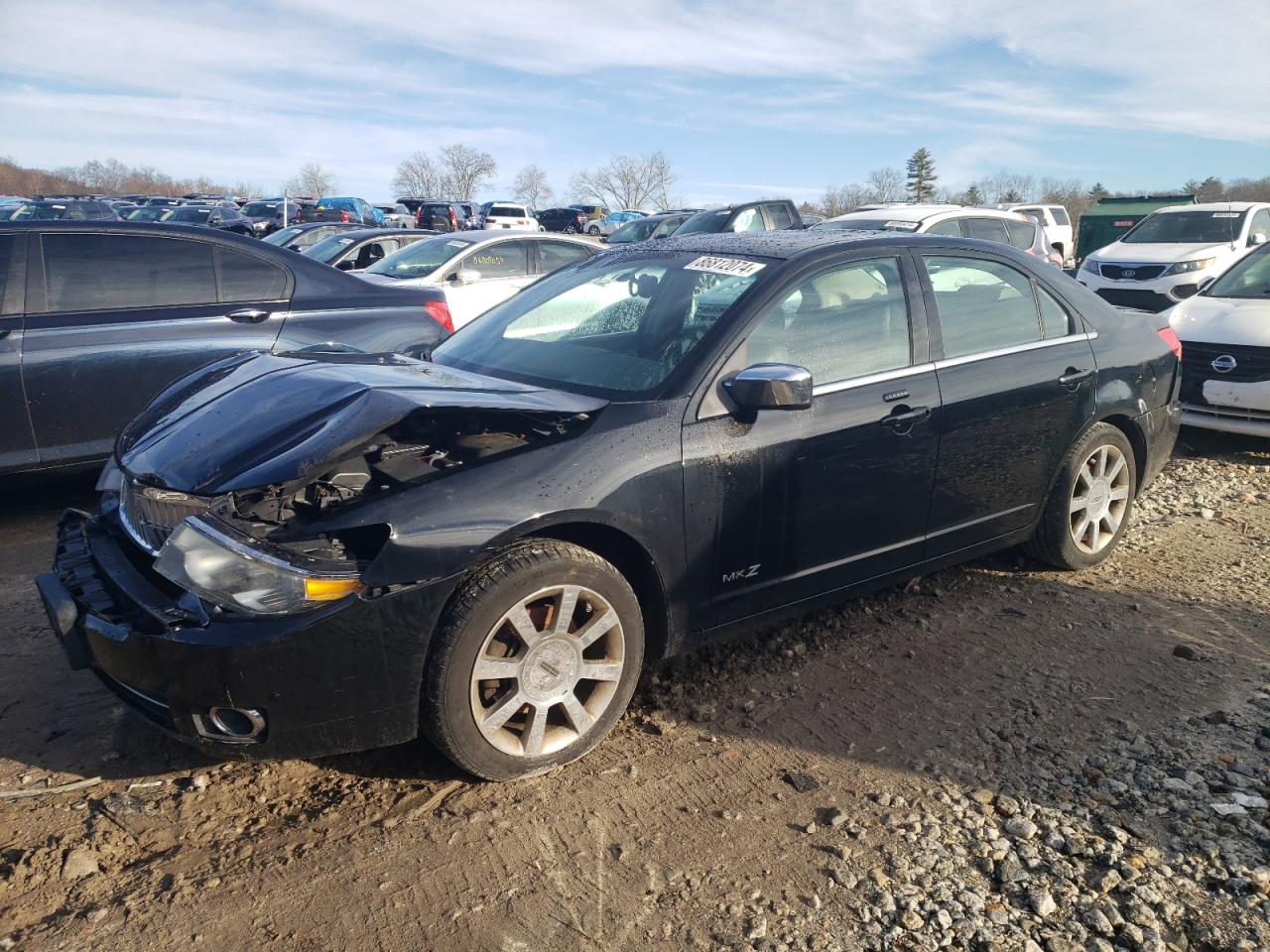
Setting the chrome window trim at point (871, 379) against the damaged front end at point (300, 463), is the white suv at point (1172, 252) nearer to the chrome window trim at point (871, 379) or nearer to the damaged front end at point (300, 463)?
the chrome window trim at point (871, 379)

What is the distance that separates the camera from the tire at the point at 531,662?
8.87 feet

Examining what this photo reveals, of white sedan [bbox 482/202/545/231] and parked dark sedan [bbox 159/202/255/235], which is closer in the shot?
parked dark sedan [bbox 159/202/255/235]

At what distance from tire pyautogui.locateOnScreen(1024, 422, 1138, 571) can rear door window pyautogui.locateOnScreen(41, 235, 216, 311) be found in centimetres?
471

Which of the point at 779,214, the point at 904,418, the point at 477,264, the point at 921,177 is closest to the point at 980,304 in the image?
the point at 904,418

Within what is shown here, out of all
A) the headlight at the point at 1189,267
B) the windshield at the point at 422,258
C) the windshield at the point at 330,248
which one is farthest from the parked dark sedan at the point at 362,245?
the headlight at the point at 1189,267

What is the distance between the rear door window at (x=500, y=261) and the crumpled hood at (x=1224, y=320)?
639 centimetres

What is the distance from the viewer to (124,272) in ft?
17.4

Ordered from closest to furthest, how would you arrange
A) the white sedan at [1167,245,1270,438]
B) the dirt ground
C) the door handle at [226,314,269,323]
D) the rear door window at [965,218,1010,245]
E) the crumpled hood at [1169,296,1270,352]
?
the dirt ground, the door handle at [226,314,269,323], the white sedan at [1167,245,1270,438], the crumpled hood at [1169,296,1270,352], the rear door window at [965,218,1010,245]

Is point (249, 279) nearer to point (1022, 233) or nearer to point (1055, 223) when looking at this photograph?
point (1022, 233)

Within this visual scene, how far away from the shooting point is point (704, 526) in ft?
10.5

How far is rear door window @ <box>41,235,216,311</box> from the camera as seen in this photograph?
512 centimetres

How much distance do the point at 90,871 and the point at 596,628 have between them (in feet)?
4.99

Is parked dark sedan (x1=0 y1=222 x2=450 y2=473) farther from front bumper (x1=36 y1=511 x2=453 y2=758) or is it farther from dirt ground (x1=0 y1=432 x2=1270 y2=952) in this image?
front bumper (x1=36 y1=511 x2=453 y2=758)

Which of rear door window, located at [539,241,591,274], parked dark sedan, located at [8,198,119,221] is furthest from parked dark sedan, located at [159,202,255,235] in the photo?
rear door window, located at [539,241,591,274]
